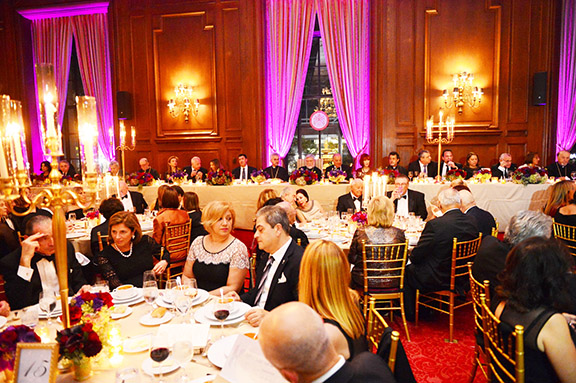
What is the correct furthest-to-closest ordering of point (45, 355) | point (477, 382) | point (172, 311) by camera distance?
point (477, 382) < point (172, 311) < point (45, 355)

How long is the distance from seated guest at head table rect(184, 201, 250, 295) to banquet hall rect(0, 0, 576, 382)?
14.5ft

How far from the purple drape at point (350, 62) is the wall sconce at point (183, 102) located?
375 centimetres

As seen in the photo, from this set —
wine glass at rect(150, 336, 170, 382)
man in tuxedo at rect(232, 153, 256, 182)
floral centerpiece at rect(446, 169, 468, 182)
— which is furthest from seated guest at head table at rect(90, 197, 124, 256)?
floral centerpiece at rect(446, 169, 468, 182)

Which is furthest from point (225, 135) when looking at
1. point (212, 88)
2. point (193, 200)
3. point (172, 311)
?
point (172, 311)

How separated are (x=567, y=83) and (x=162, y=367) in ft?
36.0

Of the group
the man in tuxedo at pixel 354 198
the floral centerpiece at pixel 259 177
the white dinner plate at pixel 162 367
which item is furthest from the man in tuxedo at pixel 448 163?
the white dinner plate at pixel 162 367

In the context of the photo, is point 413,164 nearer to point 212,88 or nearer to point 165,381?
point 212,88

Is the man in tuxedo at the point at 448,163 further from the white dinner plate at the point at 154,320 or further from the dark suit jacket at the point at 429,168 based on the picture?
the white dinner plate at the point at 154,320

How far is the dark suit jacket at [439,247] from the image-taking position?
3838 mm

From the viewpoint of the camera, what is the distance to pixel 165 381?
1692mm

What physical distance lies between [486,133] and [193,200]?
754cm

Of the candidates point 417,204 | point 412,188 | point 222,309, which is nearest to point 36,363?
point 222,309

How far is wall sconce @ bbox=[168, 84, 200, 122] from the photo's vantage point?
1078 cm

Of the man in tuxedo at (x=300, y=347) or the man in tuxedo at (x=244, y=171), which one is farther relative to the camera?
the man in tuxedo at (x=244, y=171)
